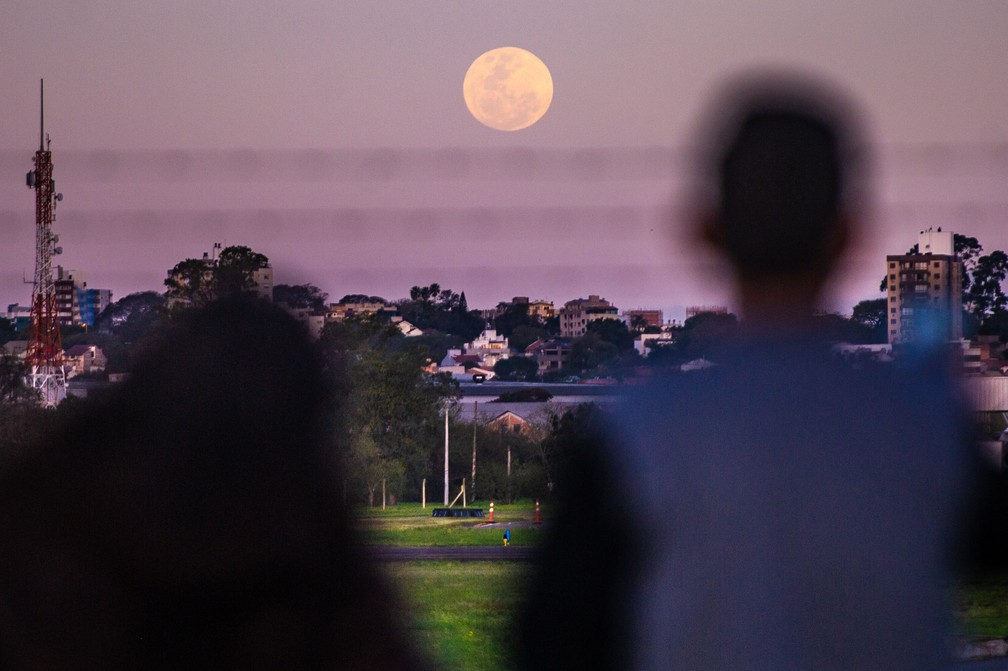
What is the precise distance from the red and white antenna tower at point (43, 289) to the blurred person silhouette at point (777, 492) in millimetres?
9947

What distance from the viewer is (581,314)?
12.0m

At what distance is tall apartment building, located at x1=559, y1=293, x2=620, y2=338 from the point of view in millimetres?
11125

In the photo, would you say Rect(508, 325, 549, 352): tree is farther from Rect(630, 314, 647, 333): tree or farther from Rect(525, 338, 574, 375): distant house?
Rect(630, 314, 647, 333): tree

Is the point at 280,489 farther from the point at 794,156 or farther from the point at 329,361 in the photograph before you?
the point at 794,156

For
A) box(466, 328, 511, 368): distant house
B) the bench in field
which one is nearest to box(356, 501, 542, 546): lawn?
the bench in field

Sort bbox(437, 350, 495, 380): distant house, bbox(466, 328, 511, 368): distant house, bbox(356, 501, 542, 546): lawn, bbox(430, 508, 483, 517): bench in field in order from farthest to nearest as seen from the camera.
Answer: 1. bbox(430, 508, 483, 517): bench in field
2. bbox(356, 501, 542, 546): lawn
3. bbox(437, 350, 495, 380): distant house
4. bbox(466, 328, 511, 368): distant house

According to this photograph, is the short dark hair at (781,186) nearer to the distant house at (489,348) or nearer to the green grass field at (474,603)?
the green grass field at (474,603)

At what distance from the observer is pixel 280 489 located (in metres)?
1.38

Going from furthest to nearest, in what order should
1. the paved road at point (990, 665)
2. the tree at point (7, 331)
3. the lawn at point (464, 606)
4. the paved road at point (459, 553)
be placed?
the paved road at point (459, 553) < the tree at point (7, 331) < the lawn at point (464, 606) < the paved road at point (990, 665)

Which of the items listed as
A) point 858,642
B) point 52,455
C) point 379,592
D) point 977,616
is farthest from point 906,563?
point 977,616

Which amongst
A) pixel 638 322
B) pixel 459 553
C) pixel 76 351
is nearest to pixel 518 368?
pixel 459 553

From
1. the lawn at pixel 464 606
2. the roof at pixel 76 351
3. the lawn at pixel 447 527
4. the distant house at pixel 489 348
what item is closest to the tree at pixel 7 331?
the roof at pixel 76 351

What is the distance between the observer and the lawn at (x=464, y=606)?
873cm

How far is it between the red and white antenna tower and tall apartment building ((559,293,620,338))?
4.70 m
